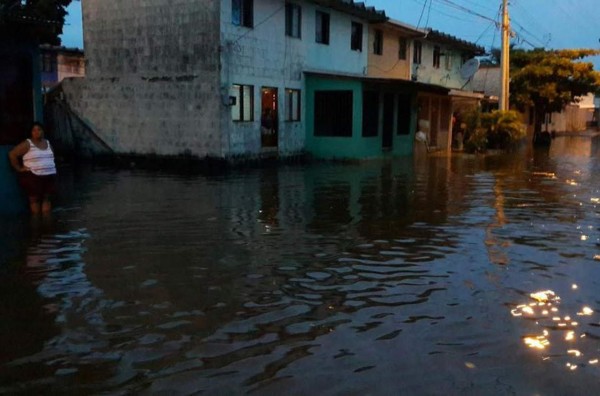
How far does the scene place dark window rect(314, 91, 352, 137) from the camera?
79.4ft

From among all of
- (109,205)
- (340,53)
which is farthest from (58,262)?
(340,53)

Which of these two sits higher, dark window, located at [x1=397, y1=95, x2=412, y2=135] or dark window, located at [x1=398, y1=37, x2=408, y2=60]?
dark window, located at [x1=398, y1=37, x2=408, y2=60]

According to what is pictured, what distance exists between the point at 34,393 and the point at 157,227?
5920 millimetres

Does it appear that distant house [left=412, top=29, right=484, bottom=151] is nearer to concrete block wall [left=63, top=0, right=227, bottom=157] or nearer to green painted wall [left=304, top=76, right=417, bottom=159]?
green painted wall [left=304, top=76, right=417, bottom=159]

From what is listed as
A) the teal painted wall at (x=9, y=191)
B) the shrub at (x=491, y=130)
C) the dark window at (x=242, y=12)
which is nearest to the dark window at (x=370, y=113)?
the shrub at (x=491, y=130)

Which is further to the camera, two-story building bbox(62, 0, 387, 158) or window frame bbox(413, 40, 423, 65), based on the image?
window frame bbox(413, 40, 423, 65)

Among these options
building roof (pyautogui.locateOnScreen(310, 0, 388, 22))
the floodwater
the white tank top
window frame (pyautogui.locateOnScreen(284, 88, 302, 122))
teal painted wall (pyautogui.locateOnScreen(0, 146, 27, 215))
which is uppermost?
building roof (pyautogui.locateOnScreen(310, 0, 388, 22))

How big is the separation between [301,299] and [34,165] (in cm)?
615

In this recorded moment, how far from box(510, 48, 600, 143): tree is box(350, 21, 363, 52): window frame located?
15923mm

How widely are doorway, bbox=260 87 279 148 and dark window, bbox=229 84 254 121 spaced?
2.91ft

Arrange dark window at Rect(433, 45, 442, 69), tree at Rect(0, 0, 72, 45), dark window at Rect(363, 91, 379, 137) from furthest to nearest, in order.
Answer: dark window at Rect(433, 45, 442, 69) → dark window at Rect(363, 91, 379, 137) → tree at Rect(0, 0, 72, 45)

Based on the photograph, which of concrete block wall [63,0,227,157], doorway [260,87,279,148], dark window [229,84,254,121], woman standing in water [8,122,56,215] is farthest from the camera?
doorway [260,87,279,148]

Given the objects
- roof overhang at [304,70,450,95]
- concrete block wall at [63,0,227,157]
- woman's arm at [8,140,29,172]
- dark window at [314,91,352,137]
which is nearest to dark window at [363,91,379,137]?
roof overhang at [304,70,450,95]

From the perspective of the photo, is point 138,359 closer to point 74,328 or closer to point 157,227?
point 74,328
